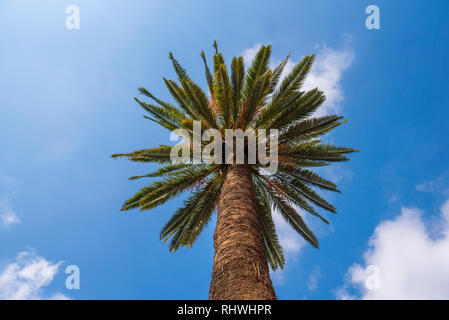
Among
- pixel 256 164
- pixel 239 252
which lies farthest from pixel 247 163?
pixel 239 252

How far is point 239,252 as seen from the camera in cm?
436

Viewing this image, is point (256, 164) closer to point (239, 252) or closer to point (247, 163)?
point (247, 163)

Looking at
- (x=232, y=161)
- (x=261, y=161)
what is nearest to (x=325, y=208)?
(x=261, y=161)

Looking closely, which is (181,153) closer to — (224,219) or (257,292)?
(224,219)

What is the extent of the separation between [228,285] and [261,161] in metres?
5.06

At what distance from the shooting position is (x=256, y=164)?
8.43 m

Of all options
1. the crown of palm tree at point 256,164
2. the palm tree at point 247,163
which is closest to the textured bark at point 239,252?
the palm tree at point 247,163

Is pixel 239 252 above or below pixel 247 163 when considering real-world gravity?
below

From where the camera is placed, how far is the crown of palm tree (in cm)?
779

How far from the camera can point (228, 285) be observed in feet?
12.4

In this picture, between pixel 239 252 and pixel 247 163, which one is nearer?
pixel 239 252

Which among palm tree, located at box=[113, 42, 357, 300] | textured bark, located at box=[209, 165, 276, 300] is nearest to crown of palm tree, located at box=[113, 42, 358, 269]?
palm tree, located at box=[113, 42, 357, 300]

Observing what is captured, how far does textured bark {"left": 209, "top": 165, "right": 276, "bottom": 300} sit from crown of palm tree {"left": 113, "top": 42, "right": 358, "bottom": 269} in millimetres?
2193

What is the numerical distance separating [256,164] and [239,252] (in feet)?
14.2
